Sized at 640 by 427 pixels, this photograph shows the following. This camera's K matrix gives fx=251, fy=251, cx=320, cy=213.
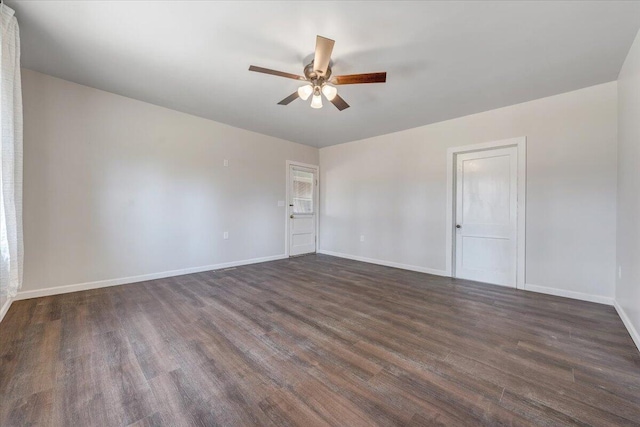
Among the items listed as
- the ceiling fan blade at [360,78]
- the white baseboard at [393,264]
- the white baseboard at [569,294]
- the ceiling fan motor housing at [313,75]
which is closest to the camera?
the ceiling fan blade at [360,78]

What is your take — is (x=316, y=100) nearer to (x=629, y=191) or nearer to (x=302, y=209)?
(x=629, y=191)

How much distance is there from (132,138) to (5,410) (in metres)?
3.23

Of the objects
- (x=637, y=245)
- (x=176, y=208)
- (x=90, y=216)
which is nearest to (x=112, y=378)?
(x=90, y=216)

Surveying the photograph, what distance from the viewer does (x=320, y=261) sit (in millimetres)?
5242

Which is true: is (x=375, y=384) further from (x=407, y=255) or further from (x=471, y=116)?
(x=471, y=116)

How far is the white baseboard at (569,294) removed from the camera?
9.52 feet

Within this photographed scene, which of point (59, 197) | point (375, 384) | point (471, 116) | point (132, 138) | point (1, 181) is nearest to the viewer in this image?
point (375, 384)

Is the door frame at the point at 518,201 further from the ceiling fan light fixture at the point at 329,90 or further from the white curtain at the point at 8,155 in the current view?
the white curtain at the point at 8,155

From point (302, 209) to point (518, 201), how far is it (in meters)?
3.98

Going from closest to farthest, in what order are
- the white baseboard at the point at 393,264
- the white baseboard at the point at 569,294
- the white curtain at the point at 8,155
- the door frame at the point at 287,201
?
1. the white curtain at the point at 8,155
2. the white baseboard at the point at 569,294
3. the white baseboard at the point at 393,264
4. the door frame at the point at 287,201

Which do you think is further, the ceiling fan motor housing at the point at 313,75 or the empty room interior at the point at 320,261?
the ceiling fan motor housing at the point at 313,75

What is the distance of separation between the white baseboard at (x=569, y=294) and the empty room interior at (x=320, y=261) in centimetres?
3

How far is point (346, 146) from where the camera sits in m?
5.63

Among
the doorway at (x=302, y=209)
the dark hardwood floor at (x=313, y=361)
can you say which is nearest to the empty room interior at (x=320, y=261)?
the dark hardwood floor at (x=313, y=361)
